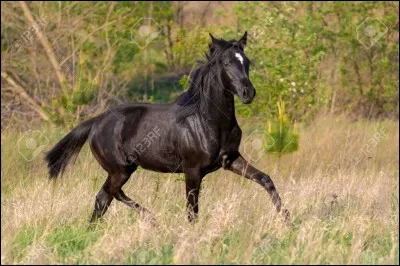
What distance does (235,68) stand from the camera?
6.85 m

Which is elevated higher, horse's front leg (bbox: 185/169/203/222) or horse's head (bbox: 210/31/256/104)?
horse's head (bbox: 210/31/256/104)

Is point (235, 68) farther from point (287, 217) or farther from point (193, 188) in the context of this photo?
point (287, 217)

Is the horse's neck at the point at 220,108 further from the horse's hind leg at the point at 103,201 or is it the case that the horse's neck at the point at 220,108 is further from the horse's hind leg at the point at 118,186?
the horse's hind leg at the point at 103,201

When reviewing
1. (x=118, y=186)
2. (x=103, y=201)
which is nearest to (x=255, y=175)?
(x=118, y=186)

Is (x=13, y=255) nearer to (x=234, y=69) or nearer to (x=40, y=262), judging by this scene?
(x=40, y=262)

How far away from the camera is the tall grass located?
561cm

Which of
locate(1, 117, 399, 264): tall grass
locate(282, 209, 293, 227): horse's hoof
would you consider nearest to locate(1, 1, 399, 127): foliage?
locate(1, 117, 399, 264): tall grass

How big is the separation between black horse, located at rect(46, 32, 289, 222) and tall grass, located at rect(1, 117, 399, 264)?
0.27 m

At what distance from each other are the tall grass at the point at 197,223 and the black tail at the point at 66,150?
263mm

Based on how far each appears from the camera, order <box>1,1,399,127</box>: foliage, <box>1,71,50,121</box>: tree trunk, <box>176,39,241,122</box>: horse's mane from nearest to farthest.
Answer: <box>176,39,241,122</box>: horse's mane, <box>1,1,399,127</box>: foliage, <box>1,71,50,121</box>: tree trunk

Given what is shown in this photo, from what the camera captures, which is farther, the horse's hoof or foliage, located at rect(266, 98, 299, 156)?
foliage, located at rect(266, 98, 299, 156)

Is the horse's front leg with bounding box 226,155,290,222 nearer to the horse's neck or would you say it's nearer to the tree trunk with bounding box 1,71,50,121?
the horse's neck

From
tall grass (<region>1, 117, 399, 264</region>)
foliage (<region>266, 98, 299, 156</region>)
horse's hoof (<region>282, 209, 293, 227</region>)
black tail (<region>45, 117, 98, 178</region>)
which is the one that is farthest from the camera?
foliage (<region>266, 98, 299, 156</region>)

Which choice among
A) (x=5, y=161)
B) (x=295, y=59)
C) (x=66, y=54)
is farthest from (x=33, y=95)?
(x=5, y=161)
